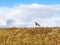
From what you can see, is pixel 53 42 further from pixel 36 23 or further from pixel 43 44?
pixel 36 23

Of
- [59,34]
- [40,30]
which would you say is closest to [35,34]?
[40,30]

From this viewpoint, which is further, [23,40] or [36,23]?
[36,23]

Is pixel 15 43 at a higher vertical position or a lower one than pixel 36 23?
lower

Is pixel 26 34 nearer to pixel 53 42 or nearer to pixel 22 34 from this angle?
pixel 22 34

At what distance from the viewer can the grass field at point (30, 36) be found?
1293 inches

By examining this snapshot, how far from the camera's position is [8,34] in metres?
35.9

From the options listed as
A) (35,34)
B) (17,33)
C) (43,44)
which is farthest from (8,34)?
(43,44)

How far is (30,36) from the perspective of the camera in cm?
3469

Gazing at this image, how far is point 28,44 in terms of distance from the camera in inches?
1264

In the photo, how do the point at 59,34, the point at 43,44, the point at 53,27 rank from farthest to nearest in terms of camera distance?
the point at 53,27 → the point at 59,34 → the point at 43,44

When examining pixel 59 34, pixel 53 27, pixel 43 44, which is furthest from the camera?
pixel 53 27

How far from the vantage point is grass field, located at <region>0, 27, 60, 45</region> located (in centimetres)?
3283

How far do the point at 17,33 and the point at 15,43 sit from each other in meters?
3.22

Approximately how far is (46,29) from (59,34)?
101 inches
